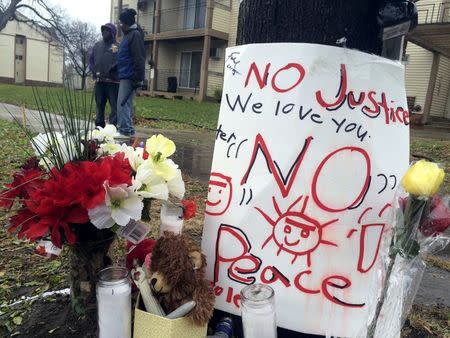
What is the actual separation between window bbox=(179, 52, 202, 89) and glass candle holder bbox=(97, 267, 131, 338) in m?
22.1

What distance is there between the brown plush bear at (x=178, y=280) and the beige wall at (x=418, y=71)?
17.2 m

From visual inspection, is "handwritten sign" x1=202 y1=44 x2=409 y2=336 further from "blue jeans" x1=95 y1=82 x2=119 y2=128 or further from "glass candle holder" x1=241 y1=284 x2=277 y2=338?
"blue jeans" x1=95 y1=82 x2=119 y2=128

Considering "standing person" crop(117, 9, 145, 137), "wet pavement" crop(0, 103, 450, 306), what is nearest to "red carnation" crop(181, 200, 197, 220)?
"wet pavement" crop(0, 103, 450, 306)

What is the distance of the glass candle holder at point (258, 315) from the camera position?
143 cm

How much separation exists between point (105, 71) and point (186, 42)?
18.3 meters

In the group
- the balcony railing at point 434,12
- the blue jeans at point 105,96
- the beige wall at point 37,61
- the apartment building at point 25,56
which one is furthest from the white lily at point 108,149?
the beige wall at point 37,61

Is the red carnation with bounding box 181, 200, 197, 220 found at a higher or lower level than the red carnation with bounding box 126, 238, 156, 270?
higher

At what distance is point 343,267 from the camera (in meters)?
1.68

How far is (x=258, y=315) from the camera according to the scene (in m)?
1.43

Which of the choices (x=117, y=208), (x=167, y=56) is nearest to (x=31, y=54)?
(x=167, y=56)

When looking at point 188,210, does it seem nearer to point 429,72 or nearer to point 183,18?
point 429,72

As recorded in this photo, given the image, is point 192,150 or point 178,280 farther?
point 192,150

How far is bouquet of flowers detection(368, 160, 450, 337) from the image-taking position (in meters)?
1.27

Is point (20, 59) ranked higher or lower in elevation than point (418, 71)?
higher
